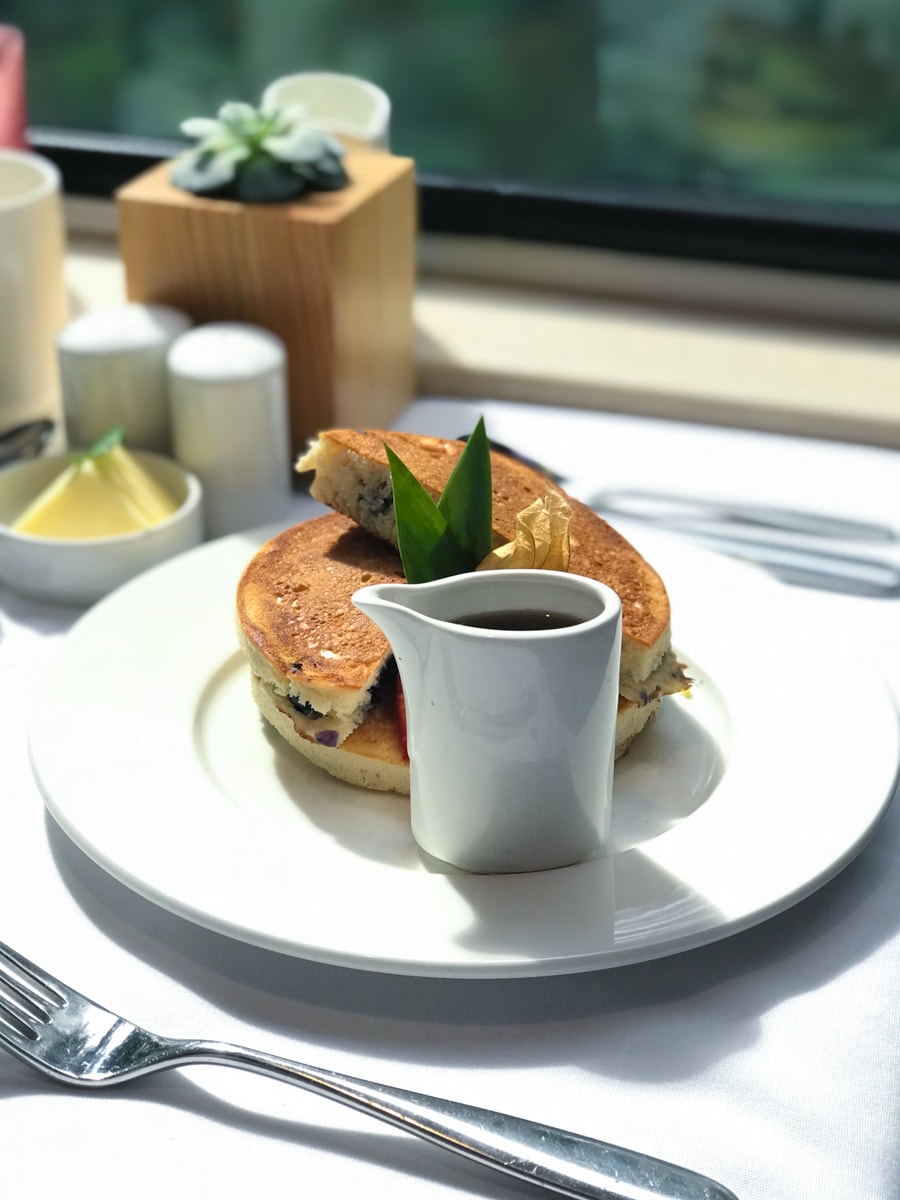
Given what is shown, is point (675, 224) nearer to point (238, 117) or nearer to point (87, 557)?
point (238, 117)

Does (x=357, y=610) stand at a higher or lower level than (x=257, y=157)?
lower

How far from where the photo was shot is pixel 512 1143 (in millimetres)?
477

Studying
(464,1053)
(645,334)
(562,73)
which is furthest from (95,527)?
(562,73)

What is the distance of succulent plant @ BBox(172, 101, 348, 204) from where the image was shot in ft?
3.39

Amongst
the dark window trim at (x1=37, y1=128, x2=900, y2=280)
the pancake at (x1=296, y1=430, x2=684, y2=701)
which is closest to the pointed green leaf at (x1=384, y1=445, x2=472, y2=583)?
the pancake at (x1=296, y1=430, x2=684, y2=701)

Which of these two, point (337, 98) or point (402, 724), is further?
point (337, 98)

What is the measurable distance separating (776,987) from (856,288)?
1.01 metres

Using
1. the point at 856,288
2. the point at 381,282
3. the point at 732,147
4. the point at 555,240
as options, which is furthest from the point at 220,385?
the point at 732,147

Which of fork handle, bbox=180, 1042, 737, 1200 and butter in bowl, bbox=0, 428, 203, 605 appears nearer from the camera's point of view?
→ fork handle, bbox=180, 1042, 737, 1200

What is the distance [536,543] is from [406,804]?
0.51 feet

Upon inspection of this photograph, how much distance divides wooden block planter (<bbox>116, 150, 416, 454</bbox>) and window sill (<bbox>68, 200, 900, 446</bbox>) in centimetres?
18

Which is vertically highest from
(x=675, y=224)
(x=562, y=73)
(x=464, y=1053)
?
(x=675, y=224)

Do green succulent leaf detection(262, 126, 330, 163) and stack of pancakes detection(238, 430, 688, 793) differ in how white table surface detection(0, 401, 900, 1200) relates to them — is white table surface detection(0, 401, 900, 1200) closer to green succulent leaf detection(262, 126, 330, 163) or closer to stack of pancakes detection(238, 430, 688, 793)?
stack of pancakes detection(238, 430, 688, 793)

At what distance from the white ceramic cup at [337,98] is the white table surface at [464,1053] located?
0.82 metres
